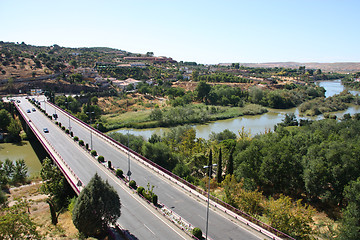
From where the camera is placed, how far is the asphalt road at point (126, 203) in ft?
58.5

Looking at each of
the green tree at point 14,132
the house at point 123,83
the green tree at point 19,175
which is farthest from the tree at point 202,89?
the green tree at point 19,175

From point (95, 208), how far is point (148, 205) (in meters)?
5.81

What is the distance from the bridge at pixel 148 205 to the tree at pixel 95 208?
1.87 metres

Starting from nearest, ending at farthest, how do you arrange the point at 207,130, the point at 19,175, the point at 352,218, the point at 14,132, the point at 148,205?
the point at 352,218 → the point at 148,205 → the point at 19,175 → the point at 14,132 → the point at 207,130

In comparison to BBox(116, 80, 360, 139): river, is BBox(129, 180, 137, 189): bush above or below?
above

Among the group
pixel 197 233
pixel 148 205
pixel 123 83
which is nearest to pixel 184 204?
pixel 148 205

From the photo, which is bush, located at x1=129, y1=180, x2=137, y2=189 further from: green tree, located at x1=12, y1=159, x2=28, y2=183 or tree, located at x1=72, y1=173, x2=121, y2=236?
green tree, located at x1=12, y1=159, x2=28, y2=183

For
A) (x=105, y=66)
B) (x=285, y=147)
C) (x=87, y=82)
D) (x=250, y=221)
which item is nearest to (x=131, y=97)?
(x=87, y=82)

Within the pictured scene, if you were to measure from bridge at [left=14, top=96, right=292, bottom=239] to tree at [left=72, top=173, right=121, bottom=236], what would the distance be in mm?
1866

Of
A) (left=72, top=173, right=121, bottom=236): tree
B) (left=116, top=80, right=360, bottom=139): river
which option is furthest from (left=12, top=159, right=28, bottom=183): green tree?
(left=116, top=80, right=360, bottom=139): river

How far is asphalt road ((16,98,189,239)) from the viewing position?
17.8 metres

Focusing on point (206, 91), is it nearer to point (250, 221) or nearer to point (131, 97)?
point (131, 97)

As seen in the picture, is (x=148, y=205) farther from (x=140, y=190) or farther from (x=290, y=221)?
(x=290, y=221)

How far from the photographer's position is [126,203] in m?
21.5
